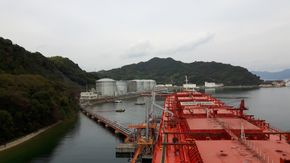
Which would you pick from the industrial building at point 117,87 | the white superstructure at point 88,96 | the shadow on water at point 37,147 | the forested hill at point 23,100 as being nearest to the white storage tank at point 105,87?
the industrial building at point 117,87

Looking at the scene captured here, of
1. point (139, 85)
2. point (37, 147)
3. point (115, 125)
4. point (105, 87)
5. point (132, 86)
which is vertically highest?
point (139, 85)

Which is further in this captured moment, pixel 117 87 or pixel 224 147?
pixel 117 87

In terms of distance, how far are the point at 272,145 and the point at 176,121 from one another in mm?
11756

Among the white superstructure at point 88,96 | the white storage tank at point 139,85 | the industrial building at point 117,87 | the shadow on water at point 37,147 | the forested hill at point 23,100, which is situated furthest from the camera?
the white storage tank at point 139,85

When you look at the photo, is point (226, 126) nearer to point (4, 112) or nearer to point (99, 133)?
point (4, 112)

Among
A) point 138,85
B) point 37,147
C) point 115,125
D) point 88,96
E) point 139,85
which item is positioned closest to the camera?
point 37,147

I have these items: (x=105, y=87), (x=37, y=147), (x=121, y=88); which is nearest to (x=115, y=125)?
(x=37, y=147)

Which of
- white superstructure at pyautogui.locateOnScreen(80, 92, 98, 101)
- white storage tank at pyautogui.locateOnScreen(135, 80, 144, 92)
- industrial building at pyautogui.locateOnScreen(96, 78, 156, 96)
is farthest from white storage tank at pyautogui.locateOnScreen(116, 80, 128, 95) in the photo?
white superstructure at pyautogui.locateOnScreen(80, 92, 98, 101)

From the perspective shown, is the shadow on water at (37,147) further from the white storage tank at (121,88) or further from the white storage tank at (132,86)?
the white storage tank at (132,86)

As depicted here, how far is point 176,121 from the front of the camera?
2359 cm

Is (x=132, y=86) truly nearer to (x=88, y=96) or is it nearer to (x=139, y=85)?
(x=139, y=85)

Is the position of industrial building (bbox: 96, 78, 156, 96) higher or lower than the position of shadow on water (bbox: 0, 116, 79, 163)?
higher

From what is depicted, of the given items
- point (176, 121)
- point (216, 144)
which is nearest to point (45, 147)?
point (176, 121)

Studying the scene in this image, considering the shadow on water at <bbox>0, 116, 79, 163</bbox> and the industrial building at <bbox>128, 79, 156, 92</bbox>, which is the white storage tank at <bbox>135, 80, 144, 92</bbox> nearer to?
the industrial building at <bbox>128, 79, 156, 92</bbox>
